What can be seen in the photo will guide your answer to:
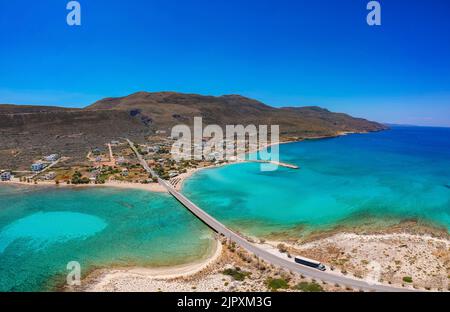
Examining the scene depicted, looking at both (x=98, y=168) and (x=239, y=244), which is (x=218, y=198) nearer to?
(x=239, y=244)

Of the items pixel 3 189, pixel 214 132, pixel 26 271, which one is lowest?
pixel 26 271

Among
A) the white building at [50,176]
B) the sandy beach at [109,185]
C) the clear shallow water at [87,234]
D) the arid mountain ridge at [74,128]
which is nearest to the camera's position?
the clear shallow water at [87,234]

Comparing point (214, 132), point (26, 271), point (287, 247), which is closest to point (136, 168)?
point (26, 271)

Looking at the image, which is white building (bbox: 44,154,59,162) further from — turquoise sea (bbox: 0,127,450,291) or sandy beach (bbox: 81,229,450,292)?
sandy beach (bbox: 81,229,450,292)

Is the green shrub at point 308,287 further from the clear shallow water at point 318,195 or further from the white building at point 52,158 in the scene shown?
the white building at point 52,158

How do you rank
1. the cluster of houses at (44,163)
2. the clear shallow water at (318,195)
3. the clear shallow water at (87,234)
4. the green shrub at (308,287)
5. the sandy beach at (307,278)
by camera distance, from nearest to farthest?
the green shrub at (308,287)
the sandy beach at (307,278)
the clear shallow water at (87,234)
the clear shallow water at (318,195)
the cluster of houses at (44,163)

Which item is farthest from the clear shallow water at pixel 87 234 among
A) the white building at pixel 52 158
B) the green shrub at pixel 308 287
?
the white building at pixel 52 158

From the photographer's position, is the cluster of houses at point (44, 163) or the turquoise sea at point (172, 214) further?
the cluster of houses at point (44, 163)
